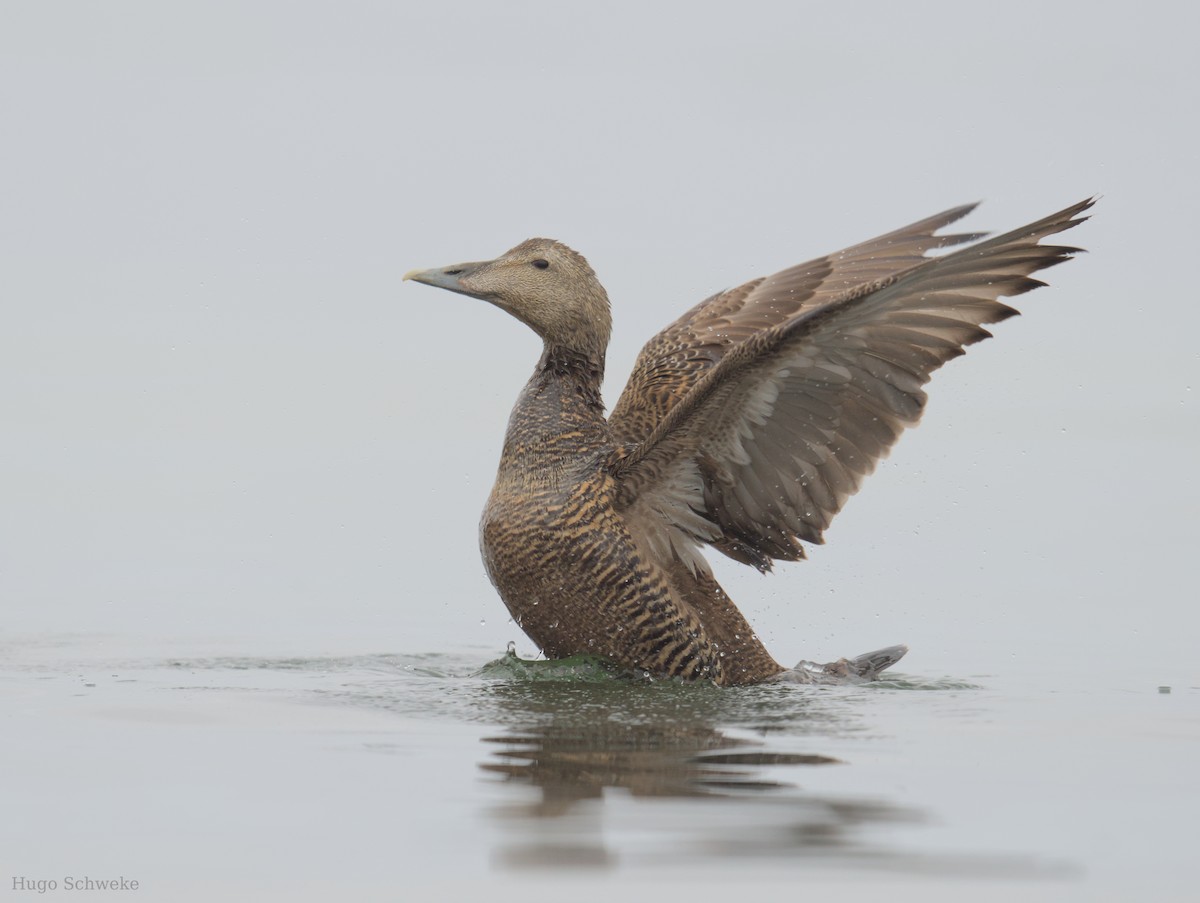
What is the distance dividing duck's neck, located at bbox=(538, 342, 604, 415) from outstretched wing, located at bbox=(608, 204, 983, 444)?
54 cm

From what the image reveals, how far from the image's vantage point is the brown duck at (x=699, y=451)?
7891 mm

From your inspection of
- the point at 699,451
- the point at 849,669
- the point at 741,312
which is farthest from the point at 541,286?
the point at 849,669

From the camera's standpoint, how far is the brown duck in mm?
7891

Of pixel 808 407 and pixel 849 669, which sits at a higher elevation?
pixel 808 407

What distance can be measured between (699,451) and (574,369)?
931 millimetres

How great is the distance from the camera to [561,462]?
858 cm

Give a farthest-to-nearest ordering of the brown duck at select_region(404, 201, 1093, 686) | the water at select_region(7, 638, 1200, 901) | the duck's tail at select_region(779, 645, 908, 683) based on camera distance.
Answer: the duck's tail at select_region(779, 645, 908, 683) → the brown duck at select_region(404, 201, 1093, 686) → the water at select_region(7, 638, 1200, 901)

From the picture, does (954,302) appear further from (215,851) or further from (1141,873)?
(215,851)

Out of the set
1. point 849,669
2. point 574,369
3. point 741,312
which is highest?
point 741,312

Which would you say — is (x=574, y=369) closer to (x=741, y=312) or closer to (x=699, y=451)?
(x=699, y=451)

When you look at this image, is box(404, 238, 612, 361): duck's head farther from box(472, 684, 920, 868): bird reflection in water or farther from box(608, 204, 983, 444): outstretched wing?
box(472, 684, 920, 868): bird reflection in water

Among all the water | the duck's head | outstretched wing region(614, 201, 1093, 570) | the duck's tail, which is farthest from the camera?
the duck's head

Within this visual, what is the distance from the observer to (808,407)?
8.23m

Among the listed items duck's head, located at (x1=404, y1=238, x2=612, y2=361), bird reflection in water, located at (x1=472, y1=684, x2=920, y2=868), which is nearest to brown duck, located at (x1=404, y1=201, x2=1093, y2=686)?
duck's head, located at (x1=404, y1=238, x2=612, y2=361)
